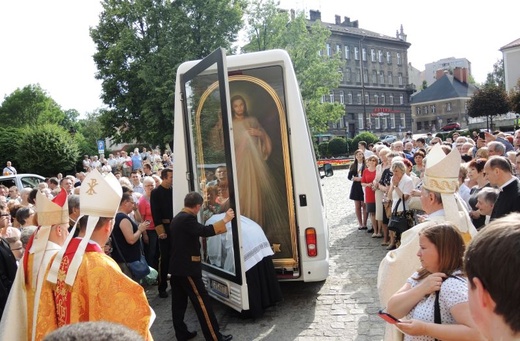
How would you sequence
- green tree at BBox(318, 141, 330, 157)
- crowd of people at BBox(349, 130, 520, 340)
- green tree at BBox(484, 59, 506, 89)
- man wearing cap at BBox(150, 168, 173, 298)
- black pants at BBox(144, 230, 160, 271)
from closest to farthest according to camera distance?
crowd of people at BBox(349, 130, 520, 340), man wearing cap at BBox(150, 168, 173, 298), black pants at BBox(144, 230, 160, 271), green tree at BBox(318, 141, 330, 157), green tree at BBox(484, 59, 506, 89)

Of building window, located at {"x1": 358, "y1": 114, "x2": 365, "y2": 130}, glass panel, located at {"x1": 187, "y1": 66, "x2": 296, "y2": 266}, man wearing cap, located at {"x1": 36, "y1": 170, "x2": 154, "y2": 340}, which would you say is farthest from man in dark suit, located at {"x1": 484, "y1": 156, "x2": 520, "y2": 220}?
building window, located at {"x1": 358, "y1": 114, "x2": 365, "y2": 130}

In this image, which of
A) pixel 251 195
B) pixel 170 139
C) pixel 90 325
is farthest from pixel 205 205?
pixel 170 139

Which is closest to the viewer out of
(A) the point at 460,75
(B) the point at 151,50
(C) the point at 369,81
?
(B) the point at 151,50

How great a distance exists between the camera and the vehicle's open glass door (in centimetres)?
602

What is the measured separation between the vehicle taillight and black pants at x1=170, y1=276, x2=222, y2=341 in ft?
5.38

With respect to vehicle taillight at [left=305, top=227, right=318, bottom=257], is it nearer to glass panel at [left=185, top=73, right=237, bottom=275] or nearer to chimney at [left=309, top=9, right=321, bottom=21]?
glass panel at [left=185, top=73, right=237, bottom=275]

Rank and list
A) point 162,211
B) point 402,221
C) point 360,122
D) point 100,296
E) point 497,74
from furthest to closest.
→ point 497,74 → point 360,122 → point 402,221 → point 162,211 → point 100,296

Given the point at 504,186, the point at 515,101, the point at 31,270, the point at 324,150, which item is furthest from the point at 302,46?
the point at 31,270

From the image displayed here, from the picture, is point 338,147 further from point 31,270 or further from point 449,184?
point 31,270

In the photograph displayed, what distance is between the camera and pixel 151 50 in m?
31.6

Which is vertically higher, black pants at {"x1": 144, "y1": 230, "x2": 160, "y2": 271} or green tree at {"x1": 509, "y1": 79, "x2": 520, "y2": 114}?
green tree at {"x1": 509, "y1": 79, "x2": 520, "y2": 114}

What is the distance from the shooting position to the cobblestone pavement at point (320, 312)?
5867mm

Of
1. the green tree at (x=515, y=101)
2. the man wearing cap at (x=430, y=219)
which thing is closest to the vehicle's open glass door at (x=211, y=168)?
the man wearing cap at (x=430, y=219)

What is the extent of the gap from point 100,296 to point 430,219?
241cm
